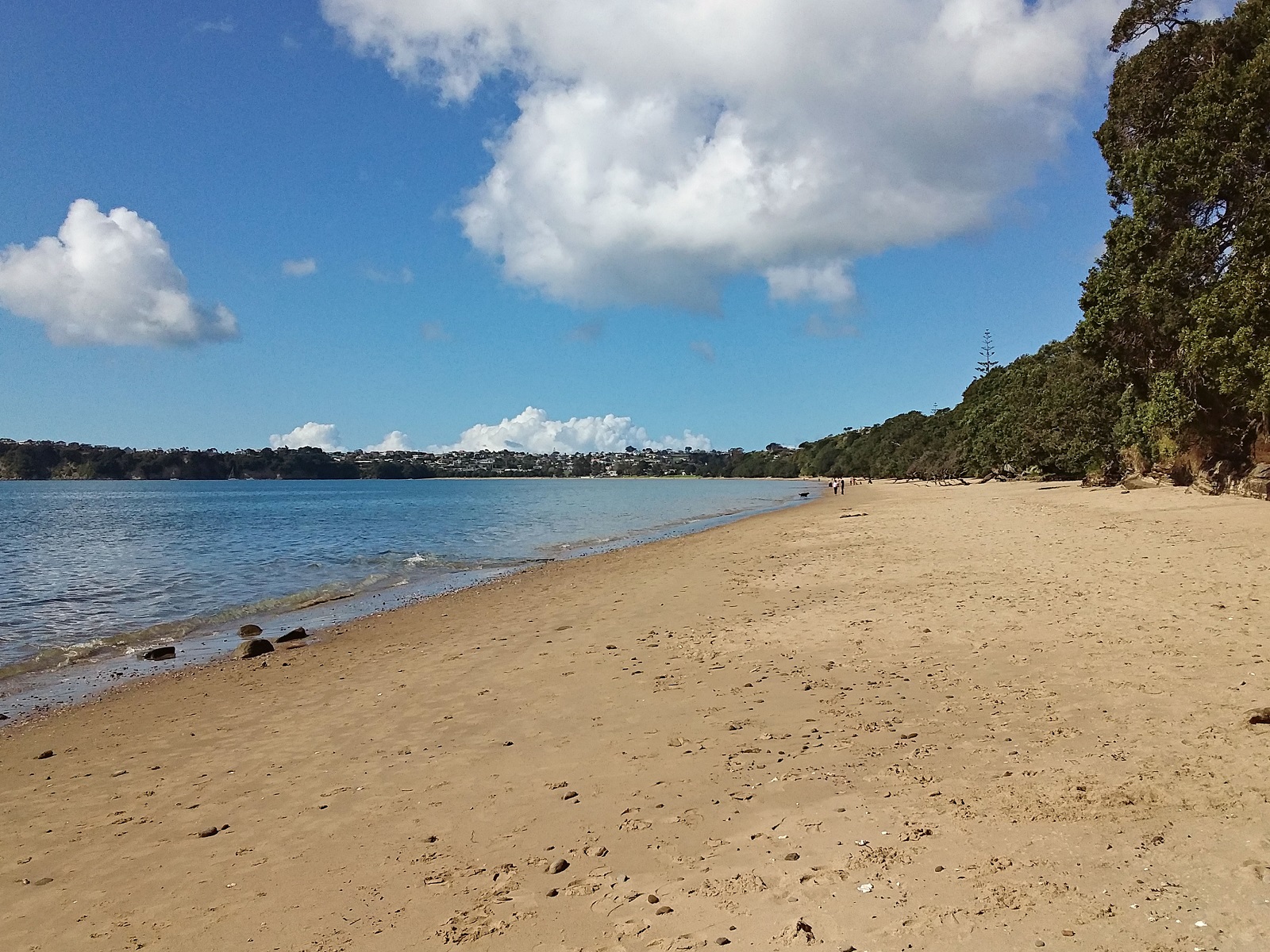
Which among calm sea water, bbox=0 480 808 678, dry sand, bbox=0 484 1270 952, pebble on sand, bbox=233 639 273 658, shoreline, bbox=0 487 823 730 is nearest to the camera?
dry sand, bbox=0 484 1270 952

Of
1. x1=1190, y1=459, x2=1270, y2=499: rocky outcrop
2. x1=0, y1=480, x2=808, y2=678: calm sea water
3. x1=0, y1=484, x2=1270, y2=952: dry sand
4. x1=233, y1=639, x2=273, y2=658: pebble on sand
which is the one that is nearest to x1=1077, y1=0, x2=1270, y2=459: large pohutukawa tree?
x1=1190, y1=459, x2=1270, y2=499: rocky outcrop

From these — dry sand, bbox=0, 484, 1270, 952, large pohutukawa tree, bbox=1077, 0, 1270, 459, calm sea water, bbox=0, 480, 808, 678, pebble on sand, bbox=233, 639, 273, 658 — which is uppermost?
large pohutukawa tree, bbox=1077, 0, 1270, 459

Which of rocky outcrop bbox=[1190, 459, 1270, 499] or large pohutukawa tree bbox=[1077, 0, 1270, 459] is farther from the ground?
large pohutukawa tree bbox=[1077, 0, 1270, 459]

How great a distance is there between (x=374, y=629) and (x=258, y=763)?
7.94 meters

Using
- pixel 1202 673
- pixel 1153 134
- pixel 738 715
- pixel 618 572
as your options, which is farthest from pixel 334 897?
pixel 1153 134

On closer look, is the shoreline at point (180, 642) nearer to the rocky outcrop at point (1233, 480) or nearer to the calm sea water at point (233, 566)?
the calm sea water at point (233, 566)

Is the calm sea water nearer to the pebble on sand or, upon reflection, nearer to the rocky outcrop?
the pebble on sand

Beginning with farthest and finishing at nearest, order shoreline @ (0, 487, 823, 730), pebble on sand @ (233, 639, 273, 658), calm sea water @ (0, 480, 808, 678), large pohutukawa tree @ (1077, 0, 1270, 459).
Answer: large pohutukawa tree @ (1077, 0, 1270, 459) → calm sea water @ (0, 480, 808, 678) → pebble on sand @ (233, 639, 273, 658) → shoreline @ (0, 487, 823, 730)

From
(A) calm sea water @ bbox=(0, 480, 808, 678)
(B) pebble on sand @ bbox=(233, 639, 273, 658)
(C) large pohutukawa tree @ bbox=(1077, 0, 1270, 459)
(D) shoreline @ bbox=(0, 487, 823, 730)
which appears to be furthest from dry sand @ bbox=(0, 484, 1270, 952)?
(C) large pohutukawa tree @ bbox=(1077, 0, 1270, 459)

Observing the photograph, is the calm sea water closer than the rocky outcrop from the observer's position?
Yes

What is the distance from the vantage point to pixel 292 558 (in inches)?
1231

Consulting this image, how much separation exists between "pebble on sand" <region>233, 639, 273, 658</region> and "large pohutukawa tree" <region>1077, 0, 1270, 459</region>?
85.9 feet

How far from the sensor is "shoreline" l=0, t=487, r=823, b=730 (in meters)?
11.9

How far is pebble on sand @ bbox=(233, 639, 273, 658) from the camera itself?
44.0 ft
